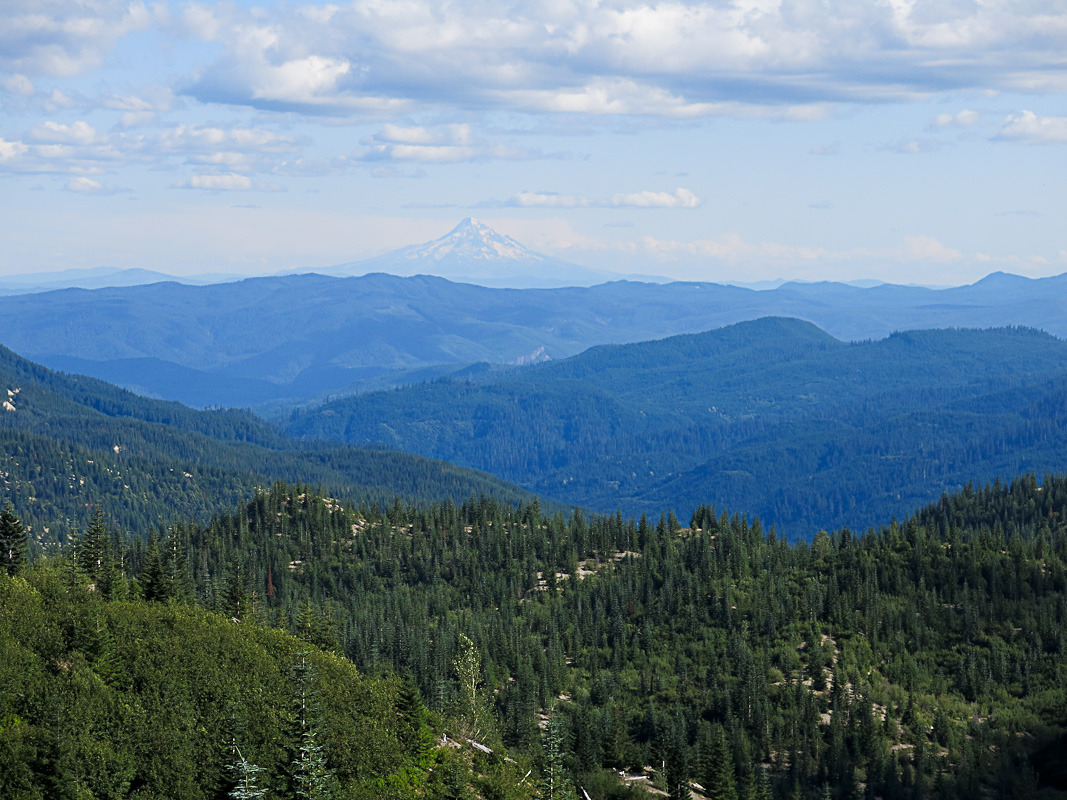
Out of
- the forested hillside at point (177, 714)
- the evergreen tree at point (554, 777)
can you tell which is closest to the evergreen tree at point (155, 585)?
the forested hillside at point (177, 714)

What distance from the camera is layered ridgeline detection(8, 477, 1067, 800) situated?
8850 centimetres

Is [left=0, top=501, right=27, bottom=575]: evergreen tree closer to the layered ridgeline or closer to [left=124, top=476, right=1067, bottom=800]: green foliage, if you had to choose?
the layered ridgeline

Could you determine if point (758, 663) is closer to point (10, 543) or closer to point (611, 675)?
point (611, 675)

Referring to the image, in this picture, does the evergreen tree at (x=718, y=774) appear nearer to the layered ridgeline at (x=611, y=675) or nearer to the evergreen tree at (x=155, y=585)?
the layered ridgeline at (x=611, y=675)

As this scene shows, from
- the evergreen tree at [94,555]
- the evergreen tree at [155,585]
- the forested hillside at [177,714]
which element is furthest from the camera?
the evergreen tree at [94,555]

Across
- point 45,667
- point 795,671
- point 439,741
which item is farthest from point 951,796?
point 45,667

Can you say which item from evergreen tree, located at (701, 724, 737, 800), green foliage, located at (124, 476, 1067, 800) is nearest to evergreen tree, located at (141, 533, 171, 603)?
green foliage, located at (124, 476, 1067, 800)

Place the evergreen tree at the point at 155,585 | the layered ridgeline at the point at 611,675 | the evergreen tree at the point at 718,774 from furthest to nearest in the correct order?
the evergreen tree at the point at 155,585 → the evergreen tree at the point at 718,774 → the layered ridgeline at the point at 611,675

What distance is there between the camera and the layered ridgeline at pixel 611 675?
8850 centimetres

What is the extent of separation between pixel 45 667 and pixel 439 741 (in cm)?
3320

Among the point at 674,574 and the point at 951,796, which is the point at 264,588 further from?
the point at 951,796

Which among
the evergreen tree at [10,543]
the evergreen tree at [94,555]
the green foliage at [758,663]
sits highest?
the evergreen tree at [10,543]

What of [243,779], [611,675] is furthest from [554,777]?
[611,675]

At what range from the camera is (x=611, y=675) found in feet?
532
